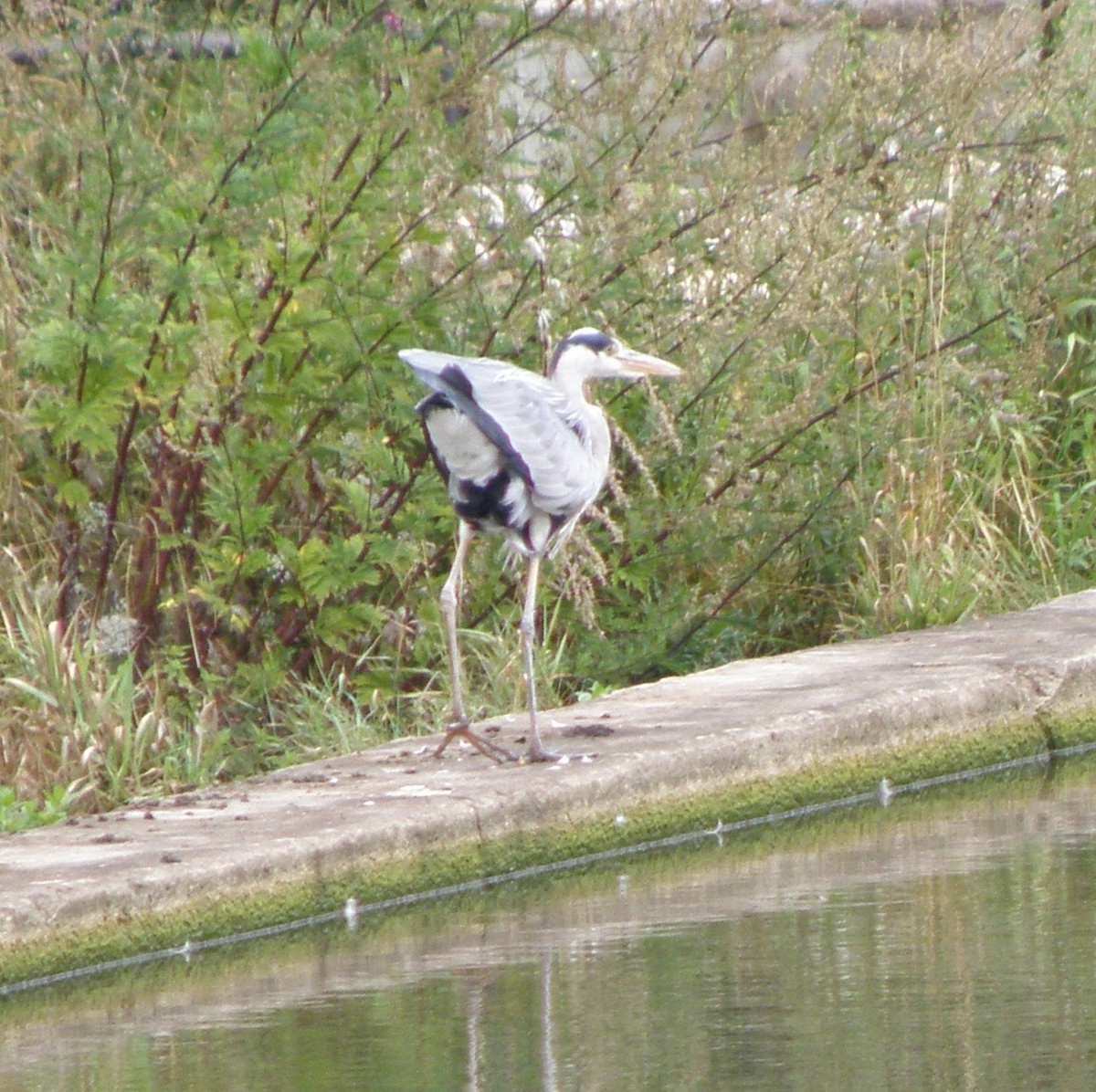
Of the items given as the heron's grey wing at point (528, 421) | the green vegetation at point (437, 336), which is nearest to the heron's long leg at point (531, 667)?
the heron's grey wing at point (528, 421)

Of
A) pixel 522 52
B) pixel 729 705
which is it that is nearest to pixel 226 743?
pixel 729 705

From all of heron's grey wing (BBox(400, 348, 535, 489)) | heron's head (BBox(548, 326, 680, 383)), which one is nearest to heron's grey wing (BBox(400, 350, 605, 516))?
heron's grey wing (BBox(400, 348, 535, 489))

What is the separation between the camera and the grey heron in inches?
261

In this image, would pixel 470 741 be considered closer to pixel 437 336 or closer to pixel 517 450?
pixel 517 450

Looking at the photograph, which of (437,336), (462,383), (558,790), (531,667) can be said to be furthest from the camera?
(437,336)

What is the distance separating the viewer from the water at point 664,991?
434 centimetres

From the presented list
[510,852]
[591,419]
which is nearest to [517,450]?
[591,419]

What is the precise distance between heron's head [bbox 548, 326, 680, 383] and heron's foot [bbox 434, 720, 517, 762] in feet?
3.41

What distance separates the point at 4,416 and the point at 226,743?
118 centimetres

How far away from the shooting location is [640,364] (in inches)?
291

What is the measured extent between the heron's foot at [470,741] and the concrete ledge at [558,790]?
0.19ft

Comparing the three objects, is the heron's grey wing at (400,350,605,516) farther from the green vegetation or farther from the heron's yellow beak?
the green vegetation

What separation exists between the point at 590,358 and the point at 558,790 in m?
1.45

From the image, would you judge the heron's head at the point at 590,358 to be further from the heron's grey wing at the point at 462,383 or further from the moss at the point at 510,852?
the moss at the point at 510,852
